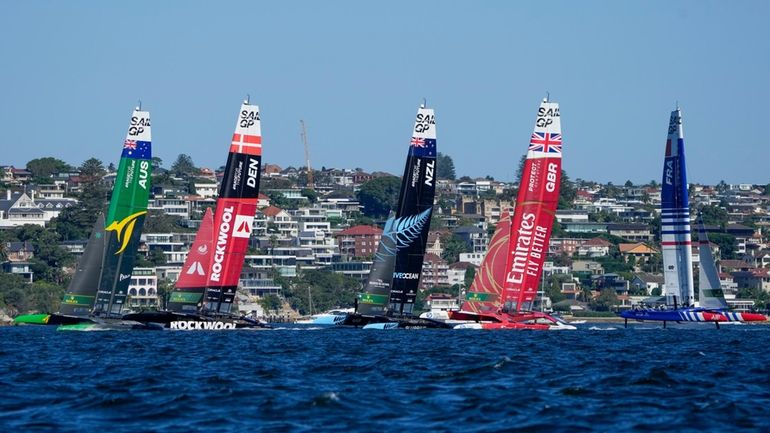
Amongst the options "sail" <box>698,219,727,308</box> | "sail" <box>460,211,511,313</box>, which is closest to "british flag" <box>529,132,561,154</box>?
"sail" <box>460,211,511,313</box>

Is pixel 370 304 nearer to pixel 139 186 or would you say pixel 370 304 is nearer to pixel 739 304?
pixel 139 186

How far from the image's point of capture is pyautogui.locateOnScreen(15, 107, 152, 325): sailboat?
213 ft

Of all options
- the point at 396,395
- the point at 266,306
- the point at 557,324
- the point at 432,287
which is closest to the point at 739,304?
the point at 432,287

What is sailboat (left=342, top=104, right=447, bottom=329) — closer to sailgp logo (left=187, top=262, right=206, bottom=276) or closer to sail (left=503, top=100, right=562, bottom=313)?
sail (left=503, top=100, right=562, bottom=313)

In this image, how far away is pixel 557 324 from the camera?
7338cm

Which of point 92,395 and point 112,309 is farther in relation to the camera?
point 112,309

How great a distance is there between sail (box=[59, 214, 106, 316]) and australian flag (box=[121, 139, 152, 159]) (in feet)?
9.19

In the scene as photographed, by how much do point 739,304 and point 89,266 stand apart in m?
101

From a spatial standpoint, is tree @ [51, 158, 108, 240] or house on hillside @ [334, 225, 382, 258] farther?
house on hillside @ [334, 225, 382, 258]

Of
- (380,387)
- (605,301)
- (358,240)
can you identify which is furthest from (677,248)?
(358,240)

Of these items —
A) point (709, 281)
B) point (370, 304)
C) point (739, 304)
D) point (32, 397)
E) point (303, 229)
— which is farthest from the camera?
point (303, 229)

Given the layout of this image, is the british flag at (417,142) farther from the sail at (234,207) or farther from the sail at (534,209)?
the sail at (234,207)

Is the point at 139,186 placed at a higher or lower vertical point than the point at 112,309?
higher

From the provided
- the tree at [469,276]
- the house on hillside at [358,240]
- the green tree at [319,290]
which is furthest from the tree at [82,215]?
the tree at [469,276]
